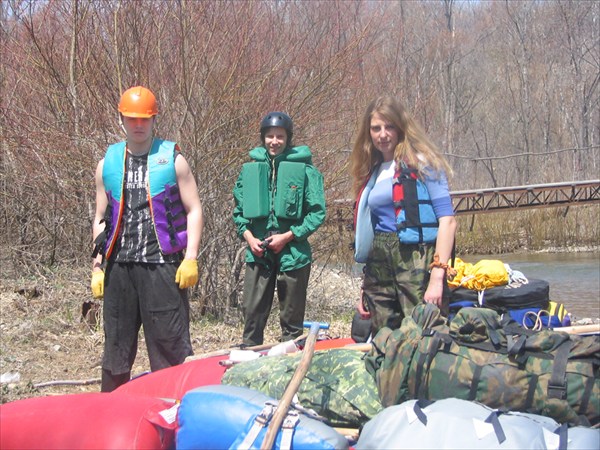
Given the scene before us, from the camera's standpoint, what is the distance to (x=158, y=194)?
4.13 m

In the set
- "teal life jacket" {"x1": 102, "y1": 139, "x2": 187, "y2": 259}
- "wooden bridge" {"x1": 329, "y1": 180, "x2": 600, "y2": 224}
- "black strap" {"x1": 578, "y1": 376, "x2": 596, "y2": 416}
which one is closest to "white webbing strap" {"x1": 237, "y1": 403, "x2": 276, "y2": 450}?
"black strap" {"x1": 578, "y1": 376, "x2": 596, "y2": 416}

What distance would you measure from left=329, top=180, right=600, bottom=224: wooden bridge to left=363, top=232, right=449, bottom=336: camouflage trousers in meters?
16.6

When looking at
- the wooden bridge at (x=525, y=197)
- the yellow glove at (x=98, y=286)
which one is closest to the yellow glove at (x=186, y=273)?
the yellow glove at (x=98, y=286)

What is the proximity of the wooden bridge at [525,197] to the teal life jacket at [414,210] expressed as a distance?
16.7 m

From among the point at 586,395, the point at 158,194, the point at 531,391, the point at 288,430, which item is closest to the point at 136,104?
the point at 158,194

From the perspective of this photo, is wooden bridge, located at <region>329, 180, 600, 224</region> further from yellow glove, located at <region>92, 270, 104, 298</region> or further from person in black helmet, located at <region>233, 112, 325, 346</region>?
yellow glove, located at <region>92, 270, 104, 298</region>

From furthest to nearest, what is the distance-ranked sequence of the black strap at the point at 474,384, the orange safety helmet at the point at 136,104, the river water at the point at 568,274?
the river water at the point at 568,274 → the orange safety helmet at the point at 136,104 → the black strap at the point at 474,384

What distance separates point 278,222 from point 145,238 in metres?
1.17

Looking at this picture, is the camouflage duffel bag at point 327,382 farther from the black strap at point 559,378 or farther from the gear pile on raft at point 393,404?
the black strap at point 559,378

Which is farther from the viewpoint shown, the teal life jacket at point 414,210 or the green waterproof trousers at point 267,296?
the green waterproof trousers at point 267,296

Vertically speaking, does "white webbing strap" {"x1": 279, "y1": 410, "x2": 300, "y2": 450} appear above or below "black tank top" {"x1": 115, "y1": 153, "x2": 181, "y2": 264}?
below

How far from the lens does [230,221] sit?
8.13 meters

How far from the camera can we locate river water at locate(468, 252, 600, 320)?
12.7m

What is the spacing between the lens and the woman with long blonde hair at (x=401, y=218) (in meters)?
3.92
